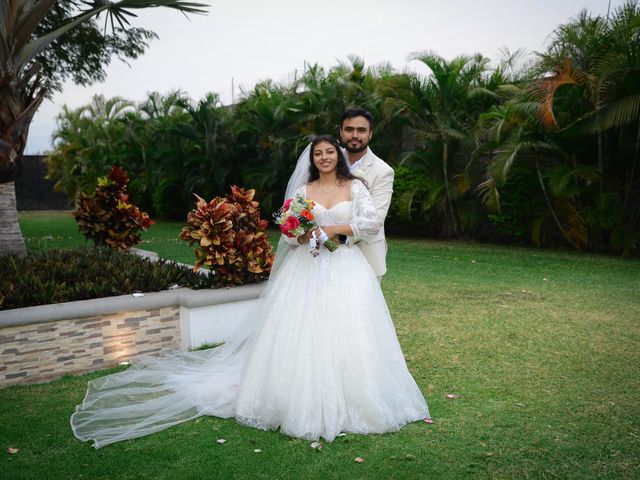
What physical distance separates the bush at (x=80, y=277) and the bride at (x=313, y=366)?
1196mm

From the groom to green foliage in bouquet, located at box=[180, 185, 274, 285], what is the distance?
60.7 inches

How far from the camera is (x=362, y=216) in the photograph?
14.4 ft

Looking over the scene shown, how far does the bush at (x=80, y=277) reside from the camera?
5.42 metres

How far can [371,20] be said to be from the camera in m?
13.0

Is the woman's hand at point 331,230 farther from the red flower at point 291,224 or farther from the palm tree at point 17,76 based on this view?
the palm tree at point 17,76

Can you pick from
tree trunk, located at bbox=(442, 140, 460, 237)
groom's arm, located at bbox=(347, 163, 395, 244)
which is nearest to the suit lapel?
groom's arm, located at bbox=(347, 163, 395, 244)

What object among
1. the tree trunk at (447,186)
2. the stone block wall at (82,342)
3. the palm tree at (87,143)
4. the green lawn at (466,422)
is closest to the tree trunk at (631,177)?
the tree trunk at (447,186)

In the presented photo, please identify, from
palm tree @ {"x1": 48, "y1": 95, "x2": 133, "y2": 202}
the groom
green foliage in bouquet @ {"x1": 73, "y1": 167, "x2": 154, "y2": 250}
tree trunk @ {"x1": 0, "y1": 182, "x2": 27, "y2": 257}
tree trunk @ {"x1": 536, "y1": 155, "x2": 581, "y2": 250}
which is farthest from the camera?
palm tree @ {"x1": 48, "y1": 95, "x2": 133, "y2": 202}

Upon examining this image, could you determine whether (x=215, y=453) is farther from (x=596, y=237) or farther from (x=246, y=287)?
(x=596, y=237)

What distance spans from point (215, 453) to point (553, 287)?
690cm

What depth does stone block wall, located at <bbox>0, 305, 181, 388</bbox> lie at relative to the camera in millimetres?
4879

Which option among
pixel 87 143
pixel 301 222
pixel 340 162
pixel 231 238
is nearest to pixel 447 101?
pixel 231 238

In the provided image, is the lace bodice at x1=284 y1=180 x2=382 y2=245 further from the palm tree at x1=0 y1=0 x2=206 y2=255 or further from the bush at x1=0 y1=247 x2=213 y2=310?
the palm tree at x1=0 y1=0 x2=206 y2=255

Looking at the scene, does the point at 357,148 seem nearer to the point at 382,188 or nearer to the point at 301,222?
the point at 382,188
